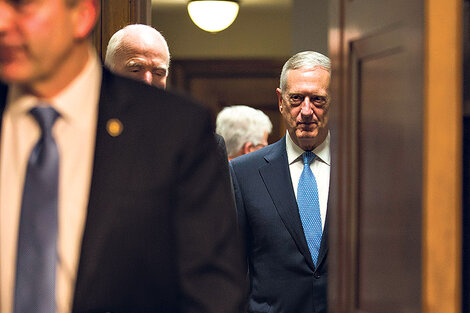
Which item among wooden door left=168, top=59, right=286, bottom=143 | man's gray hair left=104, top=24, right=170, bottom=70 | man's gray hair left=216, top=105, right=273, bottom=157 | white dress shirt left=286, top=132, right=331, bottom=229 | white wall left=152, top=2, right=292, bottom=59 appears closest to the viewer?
man's gray hair left=104, top=24, right=170, bottom=70

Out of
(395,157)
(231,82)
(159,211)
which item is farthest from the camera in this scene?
(231,82)

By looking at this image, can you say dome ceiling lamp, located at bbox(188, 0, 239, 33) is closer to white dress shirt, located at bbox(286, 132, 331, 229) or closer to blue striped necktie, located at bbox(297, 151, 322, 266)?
white dress shirt, located at bbox(286, 132, 331, 229)

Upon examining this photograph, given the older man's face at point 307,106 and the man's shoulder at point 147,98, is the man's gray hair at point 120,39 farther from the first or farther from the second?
the man's shoulder at point 147,98

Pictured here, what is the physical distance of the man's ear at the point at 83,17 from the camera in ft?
5.30

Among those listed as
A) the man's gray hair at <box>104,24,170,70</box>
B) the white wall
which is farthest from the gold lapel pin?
the white wall

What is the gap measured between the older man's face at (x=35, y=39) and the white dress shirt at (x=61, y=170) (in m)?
0.06

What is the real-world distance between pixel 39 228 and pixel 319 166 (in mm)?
1971

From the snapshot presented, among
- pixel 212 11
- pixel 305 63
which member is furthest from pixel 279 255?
pixel 212 11

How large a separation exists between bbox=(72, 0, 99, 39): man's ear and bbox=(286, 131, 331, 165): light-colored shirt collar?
189cm

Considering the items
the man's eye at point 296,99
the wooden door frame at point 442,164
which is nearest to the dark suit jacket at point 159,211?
the wooden door frame at point 442,164

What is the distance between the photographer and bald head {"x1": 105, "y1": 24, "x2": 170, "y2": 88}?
10.2ft

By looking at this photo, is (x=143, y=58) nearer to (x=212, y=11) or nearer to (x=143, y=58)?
(x=143, y=58)

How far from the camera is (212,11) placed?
702 cm

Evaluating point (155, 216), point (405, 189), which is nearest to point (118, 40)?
point (405, 189)
